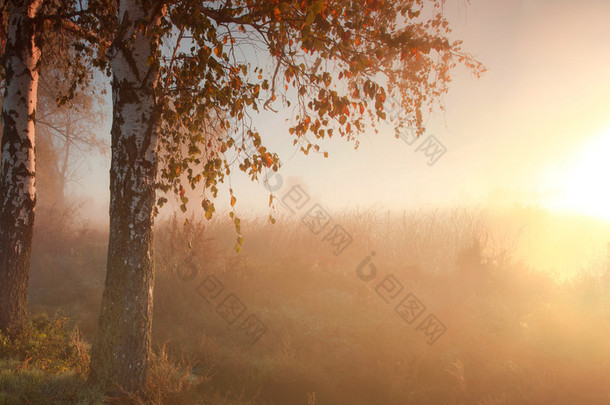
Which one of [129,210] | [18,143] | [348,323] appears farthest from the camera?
[348,323]

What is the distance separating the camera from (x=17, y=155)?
5227 millimetres

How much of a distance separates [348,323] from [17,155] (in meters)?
7.28

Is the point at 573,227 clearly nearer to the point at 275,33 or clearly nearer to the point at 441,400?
the point at 441,400

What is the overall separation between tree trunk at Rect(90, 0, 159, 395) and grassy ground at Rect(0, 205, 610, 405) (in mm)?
438

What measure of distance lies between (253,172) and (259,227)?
1180cm

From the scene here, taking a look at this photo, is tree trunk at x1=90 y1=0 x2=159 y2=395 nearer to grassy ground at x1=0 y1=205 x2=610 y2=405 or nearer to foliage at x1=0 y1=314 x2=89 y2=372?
grassy ground at x1=0 y1=205 x2=610 y2=405

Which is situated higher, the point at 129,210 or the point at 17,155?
the point at 17,155

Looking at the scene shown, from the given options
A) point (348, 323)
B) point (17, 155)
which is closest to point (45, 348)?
point (17, 155)

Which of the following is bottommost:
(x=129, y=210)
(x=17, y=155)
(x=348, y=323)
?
(x=348, y=323)

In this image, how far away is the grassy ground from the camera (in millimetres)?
5047

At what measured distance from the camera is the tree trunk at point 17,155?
522cm

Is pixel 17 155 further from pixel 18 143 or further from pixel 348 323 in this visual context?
pixel 348 323

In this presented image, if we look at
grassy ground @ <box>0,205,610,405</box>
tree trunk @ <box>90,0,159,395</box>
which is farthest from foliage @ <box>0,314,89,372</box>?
tree trunk @ <box>90,0,159,395</box>

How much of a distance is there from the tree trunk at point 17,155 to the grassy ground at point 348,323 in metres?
0.98
